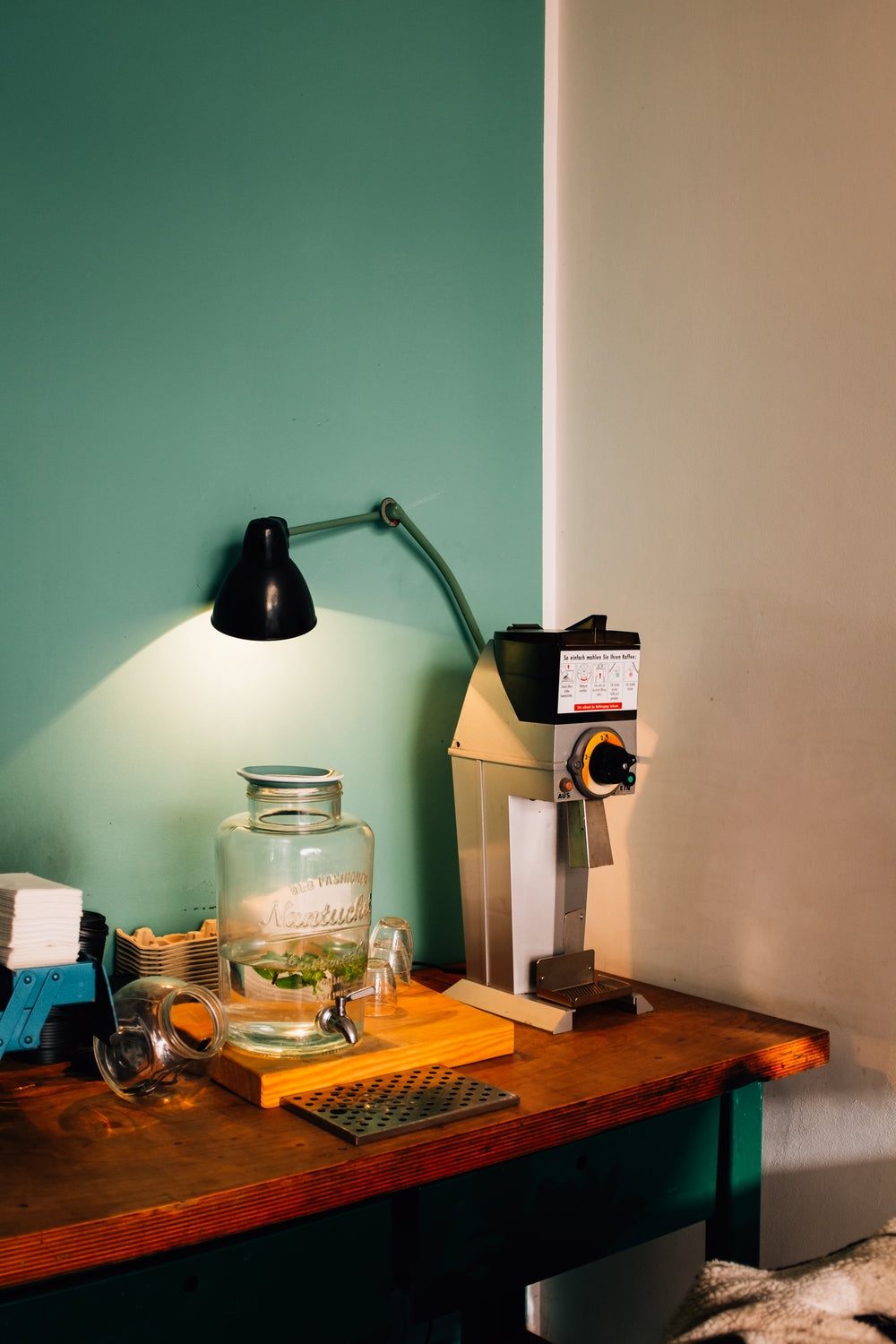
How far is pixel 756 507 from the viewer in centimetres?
158

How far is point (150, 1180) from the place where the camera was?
0.96m

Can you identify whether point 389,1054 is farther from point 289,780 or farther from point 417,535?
point 417,535

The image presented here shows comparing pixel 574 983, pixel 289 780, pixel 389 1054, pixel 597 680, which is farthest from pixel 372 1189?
pixel 597 680

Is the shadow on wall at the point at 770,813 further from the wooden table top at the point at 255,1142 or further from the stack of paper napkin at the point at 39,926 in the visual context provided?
the stack of paper napkin at the point at 39,926

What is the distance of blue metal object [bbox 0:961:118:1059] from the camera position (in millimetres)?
1099

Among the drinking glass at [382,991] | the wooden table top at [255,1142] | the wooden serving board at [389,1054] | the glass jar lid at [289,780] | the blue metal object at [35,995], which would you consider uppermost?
the glass jar lid at [289,780]

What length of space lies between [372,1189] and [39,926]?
0.43 m

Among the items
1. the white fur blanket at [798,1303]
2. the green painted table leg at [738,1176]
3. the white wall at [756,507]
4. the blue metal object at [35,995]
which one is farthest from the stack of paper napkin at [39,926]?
the white wall at [756,507]

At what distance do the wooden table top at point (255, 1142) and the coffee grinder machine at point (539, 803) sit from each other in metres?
0.09

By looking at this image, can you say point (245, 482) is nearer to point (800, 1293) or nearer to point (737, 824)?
point (737, 824)

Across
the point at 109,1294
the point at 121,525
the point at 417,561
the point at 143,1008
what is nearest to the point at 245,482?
the point at 121,525

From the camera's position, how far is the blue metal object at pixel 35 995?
1099 millimetres

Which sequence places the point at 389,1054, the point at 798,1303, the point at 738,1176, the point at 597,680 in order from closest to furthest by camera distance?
the point at 798,1303 < the point at 389,1054 < the point at 738,1176 < the point at 597,680

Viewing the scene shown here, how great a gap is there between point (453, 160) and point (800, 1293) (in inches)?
65.0
